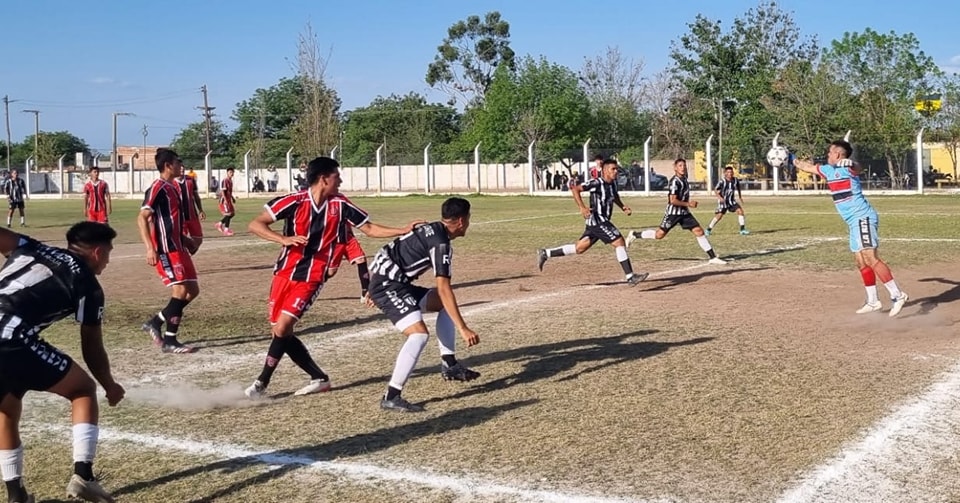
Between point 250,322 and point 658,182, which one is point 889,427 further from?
point 658,182

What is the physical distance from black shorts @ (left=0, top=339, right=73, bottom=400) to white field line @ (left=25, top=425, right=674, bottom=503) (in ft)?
4.20

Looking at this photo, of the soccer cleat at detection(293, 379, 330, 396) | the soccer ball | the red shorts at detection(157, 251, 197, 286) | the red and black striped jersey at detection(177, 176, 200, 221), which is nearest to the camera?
the soccer cleat at detection(293, 379, 330, 396)

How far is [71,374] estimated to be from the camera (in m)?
4.94

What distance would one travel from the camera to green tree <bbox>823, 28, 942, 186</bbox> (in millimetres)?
51000

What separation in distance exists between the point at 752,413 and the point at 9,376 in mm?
4558

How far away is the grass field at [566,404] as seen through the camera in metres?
5.32

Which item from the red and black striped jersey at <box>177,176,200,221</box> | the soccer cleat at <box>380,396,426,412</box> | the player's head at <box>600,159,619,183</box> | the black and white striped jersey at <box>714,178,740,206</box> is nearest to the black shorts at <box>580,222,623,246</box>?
the player's head at <box>600,159,619,183</box>

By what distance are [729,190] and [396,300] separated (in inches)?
619

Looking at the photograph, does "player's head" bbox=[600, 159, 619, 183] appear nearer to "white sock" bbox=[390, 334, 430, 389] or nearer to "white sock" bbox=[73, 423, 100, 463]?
"white sock" bbox=[390, 334, 430, 389]

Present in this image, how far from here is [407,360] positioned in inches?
270

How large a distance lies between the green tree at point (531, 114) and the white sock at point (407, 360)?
5210 centimetres

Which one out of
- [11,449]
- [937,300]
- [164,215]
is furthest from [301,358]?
[937,300]

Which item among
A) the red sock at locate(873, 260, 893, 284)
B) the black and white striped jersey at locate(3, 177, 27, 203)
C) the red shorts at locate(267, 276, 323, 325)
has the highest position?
the black and white striped jersey at locate(3, 177, 27, 203)

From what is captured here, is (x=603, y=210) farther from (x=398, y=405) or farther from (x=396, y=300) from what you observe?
(x=398, y=405)
